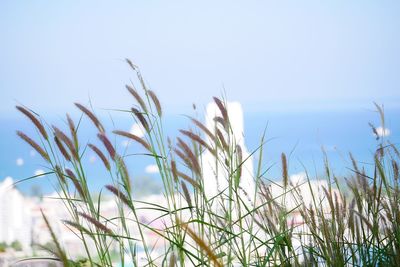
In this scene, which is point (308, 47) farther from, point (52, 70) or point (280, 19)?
point (52, 70)

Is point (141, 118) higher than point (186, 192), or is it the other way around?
point (141, 118)

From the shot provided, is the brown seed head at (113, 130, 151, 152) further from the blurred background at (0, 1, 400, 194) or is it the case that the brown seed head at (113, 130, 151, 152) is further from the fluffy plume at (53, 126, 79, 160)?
the blurred background at (0, 1, 400, 194)

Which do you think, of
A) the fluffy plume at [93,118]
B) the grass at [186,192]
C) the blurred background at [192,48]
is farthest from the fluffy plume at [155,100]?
the blurred background at [192,48]

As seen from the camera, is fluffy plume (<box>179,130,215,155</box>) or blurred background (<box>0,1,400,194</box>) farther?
blurred background (<box>0,1,400,194</box>)

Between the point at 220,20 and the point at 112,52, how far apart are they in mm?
2872

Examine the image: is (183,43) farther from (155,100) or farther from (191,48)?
(155,100)

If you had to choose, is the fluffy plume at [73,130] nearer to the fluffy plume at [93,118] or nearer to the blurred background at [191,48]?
the fluffy plume at [93,118]

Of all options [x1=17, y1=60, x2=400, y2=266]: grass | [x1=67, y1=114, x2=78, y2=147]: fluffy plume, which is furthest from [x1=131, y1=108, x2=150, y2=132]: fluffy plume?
[x1=67, y1=114, x2=78, y2=147]: fluffy plume

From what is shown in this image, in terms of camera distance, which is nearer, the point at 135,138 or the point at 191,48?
the point at 135,138

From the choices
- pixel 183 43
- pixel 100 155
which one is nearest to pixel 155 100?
pixel 100 155

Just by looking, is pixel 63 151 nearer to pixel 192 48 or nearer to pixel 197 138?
pixel 197 138

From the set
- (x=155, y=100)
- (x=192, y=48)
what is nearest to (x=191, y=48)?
Result: (x=192, y=48)

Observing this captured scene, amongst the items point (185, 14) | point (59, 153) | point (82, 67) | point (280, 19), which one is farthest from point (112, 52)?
point (59, 153)

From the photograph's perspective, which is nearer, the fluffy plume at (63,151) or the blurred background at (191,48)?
the fluffy plume at (63,151)
